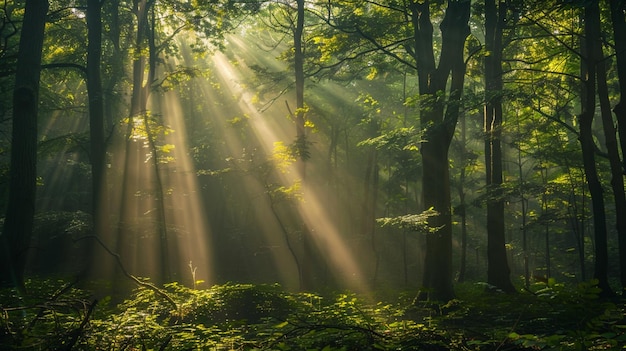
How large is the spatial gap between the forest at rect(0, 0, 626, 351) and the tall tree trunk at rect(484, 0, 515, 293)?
2.7 inches

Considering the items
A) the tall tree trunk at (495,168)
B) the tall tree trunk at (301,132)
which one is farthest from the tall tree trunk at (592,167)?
the tall tree trunk at (301,132)

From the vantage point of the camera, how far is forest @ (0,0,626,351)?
18.5ft

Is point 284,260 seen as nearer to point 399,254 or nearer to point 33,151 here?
point 399,254

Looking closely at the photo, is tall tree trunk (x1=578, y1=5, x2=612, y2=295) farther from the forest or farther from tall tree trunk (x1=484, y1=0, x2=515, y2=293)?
tall tree trunk (x1=484, y1=0, x2=515, y2=293)

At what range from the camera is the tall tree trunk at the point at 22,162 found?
9.16 metres

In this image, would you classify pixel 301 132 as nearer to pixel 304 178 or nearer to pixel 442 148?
pixel 304 178

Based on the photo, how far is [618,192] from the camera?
11180mm

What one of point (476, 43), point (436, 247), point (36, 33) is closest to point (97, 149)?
point (36, 33)

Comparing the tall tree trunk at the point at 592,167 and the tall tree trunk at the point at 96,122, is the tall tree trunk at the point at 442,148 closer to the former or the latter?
the tall tree trunk at the point at 592,167

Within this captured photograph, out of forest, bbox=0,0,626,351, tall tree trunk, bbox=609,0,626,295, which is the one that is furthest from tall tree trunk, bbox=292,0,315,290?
tall tree trunk, bbox=609,0,626,295

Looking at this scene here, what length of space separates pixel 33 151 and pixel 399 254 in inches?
1192

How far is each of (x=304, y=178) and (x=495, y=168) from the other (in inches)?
280

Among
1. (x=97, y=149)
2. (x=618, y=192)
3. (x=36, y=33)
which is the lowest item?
(x=618, y=192)

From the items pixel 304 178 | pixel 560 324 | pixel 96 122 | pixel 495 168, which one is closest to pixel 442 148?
pixel 495 168
